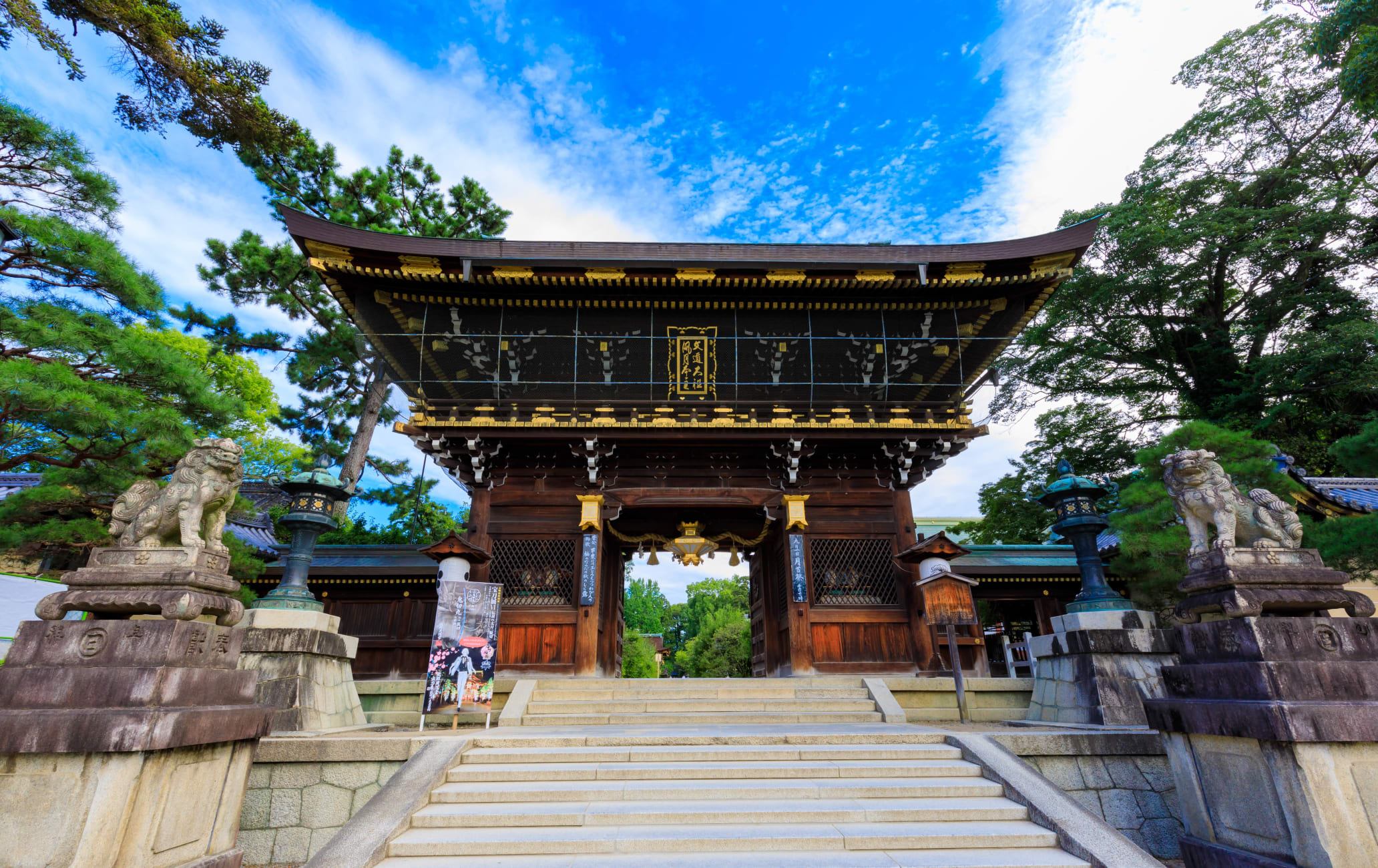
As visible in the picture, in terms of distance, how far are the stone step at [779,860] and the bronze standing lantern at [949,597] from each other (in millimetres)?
4265

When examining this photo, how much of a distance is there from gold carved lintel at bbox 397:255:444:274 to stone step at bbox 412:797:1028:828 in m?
9.32

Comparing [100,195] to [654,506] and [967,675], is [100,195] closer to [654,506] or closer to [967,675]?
[654,506]

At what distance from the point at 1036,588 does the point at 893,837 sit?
1212 cm

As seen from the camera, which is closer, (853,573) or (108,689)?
(108,689)

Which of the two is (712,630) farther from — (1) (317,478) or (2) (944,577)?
(1) (317,478)

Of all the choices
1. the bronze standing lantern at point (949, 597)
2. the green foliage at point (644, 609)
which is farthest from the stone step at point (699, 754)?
the green foliage at point (644, 609)

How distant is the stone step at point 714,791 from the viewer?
521 centimetres

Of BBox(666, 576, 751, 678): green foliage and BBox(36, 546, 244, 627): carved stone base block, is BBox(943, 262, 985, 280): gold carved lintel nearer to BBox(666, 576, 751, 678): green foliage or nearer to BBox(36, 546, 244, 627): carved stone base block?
BBox(36, 546, 244, 627): carved stone base block

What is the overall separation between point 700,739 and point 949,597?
4964 mm

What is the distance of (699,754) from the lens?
19.9ft

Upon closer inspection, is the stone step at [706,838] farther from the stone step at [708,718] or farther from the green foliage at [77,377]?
the green foliage at [77,377]

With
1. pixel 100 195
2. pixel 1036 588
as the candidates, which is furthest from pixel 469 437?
pixel 1036 588

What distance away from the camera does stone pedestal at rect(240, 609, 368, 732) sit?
7188mm

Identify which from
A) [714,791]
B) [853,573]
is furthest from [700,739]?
[853,573]
